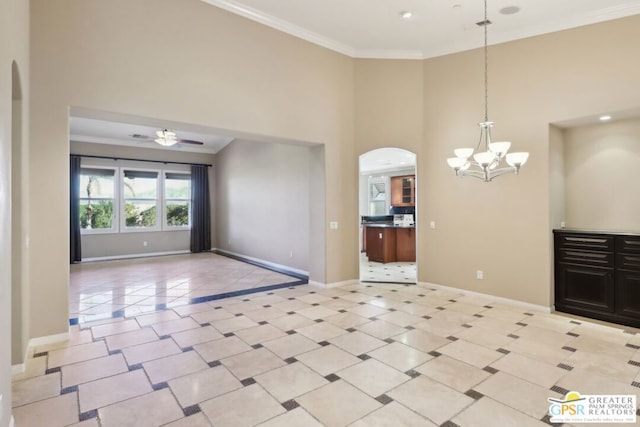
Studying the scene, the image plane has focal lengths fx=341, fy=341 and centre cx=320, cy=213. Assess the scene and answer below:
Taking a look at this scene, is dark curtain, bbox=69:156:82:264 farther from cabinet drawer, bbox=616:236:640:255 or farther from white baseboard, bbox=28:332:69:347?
cabinet drawer, bbox=616:236:640:255

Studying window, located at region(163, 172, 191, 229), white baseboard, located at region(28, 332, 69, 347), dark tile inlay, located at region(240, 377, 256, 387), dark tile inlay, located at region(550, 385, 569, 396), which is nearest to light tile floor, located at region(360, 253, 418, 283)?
dark tile inlay, located at region(550, 385, 569, 396)

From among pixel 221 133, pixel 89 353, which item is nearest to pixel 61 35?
pixel 221 133

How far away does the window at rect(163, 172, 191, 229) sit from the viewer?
34.9ft

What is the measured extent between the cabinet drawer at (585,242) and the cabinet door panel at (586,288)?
0.26 m

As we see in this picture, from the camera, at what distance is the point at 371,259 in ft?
29.1

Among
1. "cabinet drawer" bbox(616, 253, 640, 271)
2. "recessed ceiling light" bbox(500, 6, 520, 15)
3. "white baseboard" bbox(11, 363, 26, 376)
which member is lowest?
"white baseboard" bbox(11, 363, 26, 376)

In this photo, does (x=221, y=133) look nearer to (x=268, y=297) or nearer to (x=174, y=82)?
(x=174, y=82)

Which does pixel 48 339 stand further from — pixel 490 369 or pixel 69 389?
pixel 490 369

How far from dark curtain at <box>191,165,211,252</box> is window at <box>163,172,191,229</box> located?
237mm

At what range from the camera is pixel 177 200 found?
10828mm

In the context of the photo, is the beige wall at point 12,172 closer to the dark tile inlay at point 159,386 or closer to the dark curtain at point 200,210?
the dark tile inlay at point 159,386

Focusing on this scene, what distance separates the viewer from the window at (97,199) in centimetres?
931

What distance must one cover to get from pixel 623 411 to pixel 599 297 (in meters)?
2.34

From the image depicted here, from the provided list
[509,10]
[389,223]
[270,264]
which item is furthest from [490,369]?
[389,223]
